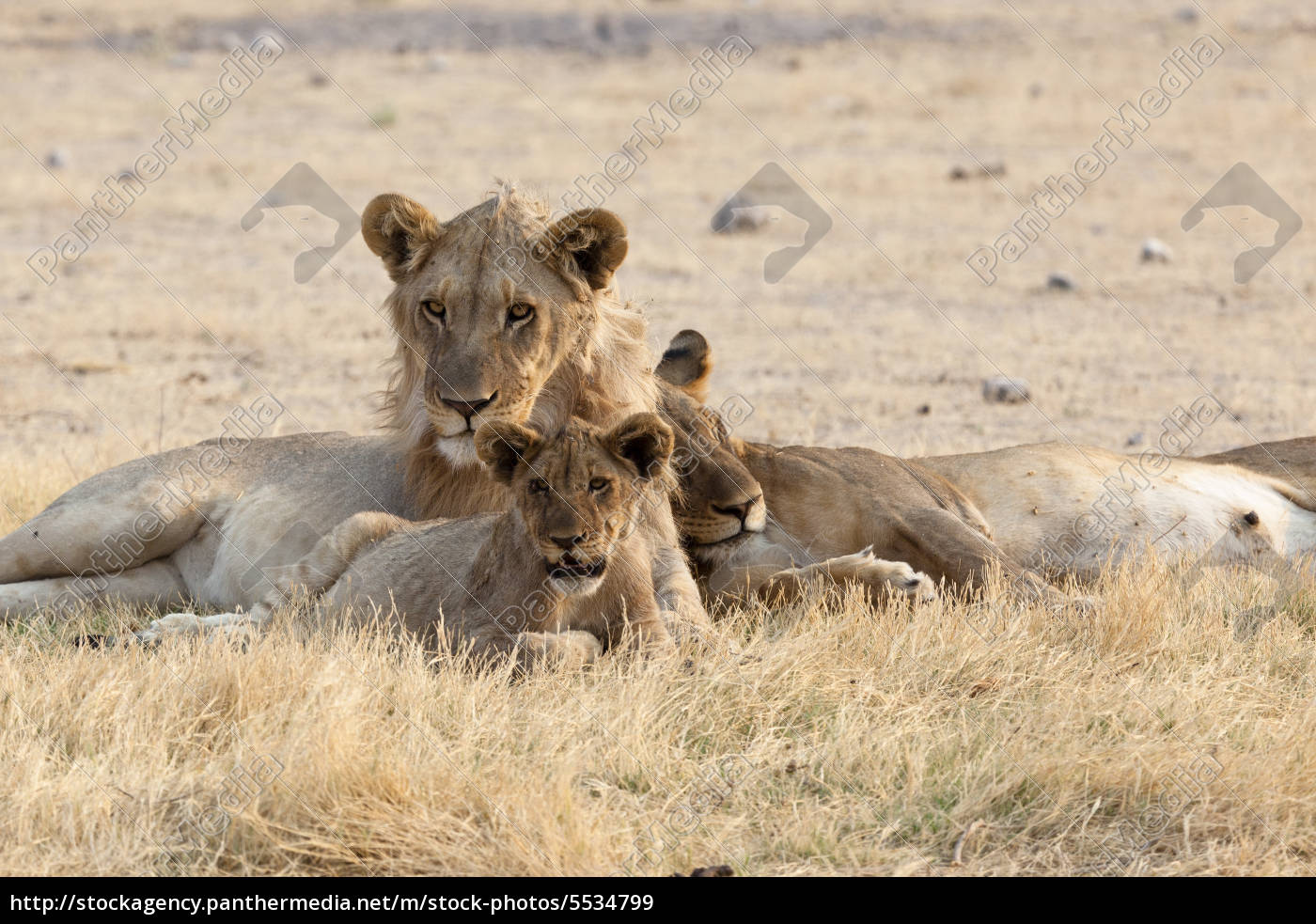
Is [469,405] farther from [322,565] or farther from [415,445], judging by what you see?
[322,565]

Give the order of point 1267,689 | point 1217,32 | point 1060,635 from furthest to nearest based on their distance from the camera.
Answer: point 1217,32 < point 1060,635 < point 1267,689

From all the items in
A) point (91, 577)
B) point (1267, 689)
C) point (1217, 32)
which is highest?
point (1217, 32)

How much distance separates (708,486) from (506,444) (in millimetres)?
1217

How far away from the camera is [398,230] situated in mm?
5176

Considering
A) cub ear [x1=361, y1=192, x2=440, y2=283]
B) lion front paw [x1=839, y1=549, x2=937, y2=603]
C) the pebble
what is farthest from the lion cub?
the pebble

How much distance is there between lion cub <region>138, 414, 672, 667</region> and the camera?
4289mm

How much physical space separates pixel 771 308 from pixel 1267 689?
8.70m

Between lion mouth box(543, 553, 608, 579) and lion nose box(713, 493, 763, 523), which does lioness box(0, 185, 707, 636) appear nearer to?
lion nose box(713, 493, 763, 523)

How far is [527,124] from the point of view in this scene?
73.7 ft

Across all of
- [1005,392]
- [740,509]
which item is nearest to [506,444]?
[740,509]

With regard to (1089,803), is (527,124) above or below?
above
